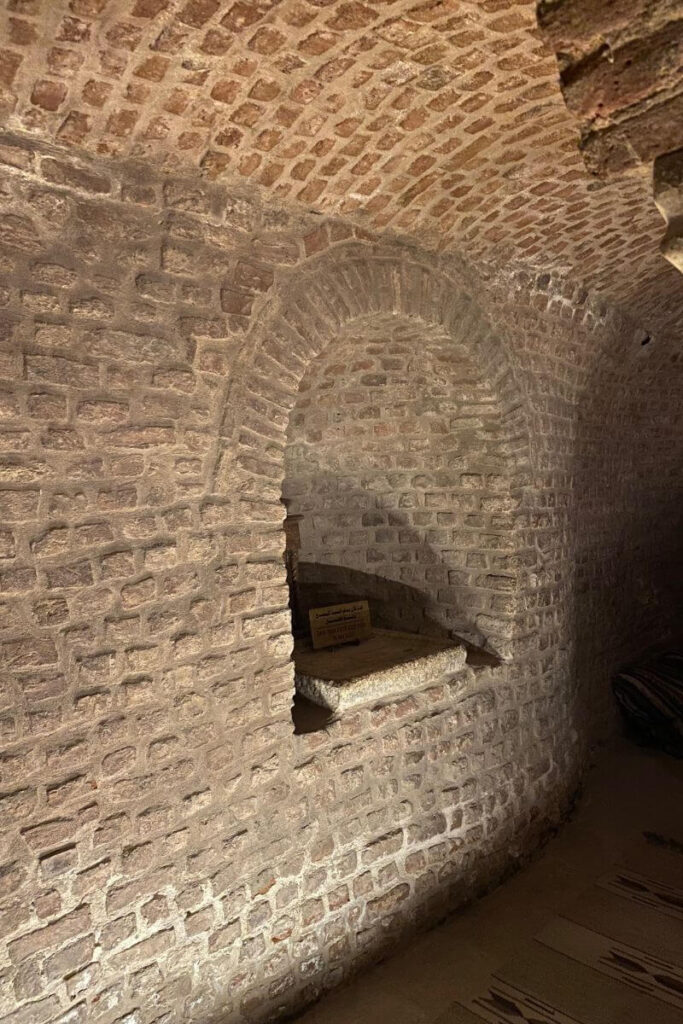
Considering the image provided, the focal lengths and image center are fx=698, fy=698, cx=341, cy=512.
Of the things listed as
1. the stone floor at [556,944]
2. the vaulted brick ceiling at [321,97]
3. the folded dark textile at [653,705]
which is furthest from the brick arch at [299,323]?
the folded dark textile at [653,705]

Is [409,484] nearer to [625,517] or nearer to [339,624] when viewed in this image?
[339,624]

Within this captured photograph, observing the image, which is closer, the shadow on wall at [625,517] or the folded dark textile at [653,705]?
the shadow on wall at [625,517]

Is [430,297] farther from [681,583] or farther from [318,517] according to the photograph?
[681,583]

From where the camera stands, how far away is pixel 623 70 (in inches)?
61.8

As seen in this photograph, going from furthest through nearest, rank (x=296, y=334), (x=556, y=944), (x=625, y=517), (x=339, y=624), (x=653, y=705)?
(x=625, y=517) < (x=653, y=705) < (x=339, y=624) < (x=556, y=944) < (x=296, y=334)

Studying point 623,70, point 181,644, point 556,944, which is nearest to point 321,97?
point 623,70

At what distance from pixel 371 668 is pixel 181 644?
4.33 ft

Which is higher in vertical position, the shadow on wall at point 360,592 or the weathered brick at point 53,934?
the shadow on wall at point 360,592

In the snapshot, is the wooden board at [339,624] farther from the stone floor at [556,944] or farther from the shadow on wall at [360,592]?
the stone floor at [556,944]

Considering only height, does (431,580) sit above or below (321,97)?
below

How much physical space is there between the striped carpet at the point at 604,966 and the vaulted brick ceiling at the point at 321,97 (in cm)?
366

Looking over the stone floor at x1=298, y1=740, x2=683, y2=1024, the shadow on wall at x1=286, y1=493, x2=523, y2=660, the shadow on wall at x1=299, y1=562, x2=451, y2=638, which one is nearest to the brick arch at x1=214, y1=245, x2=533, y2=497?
the shadow on wall at x1=286, y1=493, x2=523, y2=660

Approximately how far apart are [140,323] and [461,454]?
2.39 m

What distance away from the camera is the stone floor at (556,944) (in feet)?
10.2
